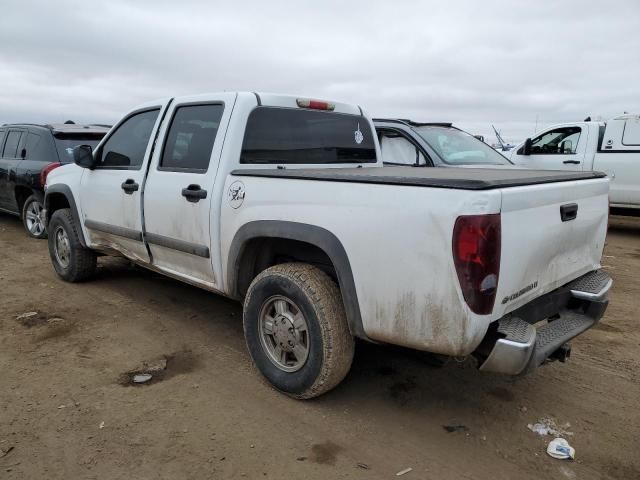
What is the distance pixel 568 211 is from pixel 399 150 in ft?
14.1

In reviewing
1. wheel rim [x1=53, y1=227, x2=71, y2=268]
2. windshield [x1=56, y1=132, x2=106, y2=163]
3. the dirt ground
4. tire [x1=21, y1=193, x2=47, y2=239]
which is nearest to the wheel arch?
tire [x1=21, y1=193, x2=47, y2=239]

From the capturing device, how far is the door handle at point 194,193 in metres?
3.48

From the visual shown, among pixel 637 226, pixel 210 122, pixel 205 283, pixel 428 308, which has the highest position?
pixel 210 122

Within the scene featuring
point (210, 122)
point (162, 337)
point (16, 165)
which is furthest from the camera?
point (16, 165)

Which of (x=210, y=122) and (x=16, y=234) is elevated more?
(x=210, y=122)

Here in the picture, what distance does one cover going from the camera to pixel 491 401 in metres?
3.19

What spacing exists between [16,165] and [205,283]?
6.00 meters

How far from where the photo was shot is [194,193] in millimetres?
3521

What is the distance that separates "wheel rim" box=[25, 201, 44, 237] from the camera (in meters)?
7.98

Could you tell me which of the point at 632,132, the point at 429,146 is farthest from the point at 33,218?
the point at 632,132

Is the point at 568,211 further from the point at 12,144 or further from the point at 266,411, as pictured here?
the point at 12,144

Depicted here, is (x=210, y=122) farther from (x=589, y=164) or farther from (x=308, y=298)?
(x=589, y=164)

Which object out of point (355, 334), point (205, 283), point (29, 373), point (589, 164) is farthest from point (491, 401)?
point (589, 164)

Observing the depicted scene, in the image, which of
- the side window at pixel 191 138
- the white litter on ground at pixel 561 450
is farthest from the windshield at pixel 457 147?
the white litter on ground at pixel 561 450
